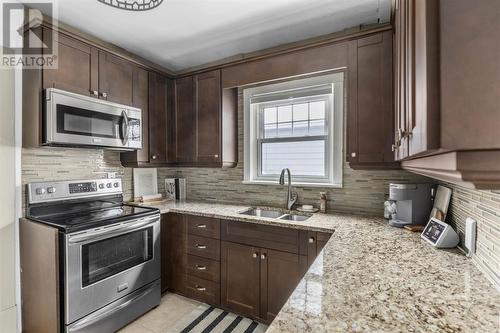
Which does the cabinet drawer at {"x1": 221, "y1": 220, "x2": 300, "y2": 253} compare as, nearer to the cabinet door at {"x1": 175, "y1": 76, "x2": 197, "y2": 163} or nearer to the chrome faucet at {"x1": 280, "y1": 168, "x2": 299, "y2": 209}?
the chrome faucet at {"x1": 280, "y1": 168, "x2": 299, "y2": 209}

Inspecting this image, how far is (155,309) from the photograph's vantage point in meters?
2.29

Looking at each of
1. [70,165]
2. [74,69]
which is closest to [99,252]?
[70,165]

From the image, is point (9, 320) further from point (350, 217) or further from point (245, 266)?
point (350, 217)

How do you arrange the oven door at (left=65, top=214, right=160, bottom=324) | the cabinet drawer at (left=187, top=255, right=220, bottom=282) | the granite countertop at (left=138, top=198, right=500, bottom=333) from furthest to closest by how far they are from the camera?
the cabinet drawer at (left=187, top=255, right=220, bottom=282)
the oven door at (left=65, top=214, right=160, bottom=324)
the granite countertop at (left=138, top=198, right=500, bottom=333)

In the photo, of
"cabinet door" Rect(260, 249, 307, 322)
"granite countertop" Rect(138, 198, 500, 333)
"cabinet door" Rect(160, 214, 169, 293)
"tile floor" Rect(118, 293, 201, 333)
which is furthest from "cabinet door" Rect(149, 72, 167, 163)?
"granite countertop" Rect(138, 198, 500, 333)

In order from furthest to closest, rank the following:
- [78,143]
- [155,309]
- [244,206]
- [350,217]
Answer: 1. [244,206]
2. [155,309]
3. [350,217]
4. [78,143]

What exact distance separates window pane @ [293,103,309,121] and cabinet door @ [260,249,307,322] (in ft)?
4.57

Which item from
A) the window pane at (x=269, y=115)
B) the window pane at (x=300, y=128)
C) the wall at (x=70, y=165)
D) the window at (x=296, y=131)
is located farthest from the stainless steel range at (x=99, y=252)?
the window pane at (x=300, y=128)

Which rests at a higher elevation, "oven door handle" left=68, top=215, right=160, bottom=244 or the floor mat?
"oven door handle" left=68, top=215, right=160, bottom=244

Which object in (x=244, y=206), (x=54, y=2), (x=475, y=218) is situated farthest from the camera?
(x=244, y=206)

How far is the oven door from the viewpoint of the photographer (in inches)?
67.6

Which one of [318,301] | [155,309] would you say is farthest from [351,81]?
[155,309]

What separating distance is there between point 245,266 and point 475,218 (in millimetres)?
1567

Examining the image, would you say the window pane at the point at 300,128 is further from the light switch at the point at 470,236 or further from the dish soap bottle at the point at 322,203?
the light switch at the point at 470,236
